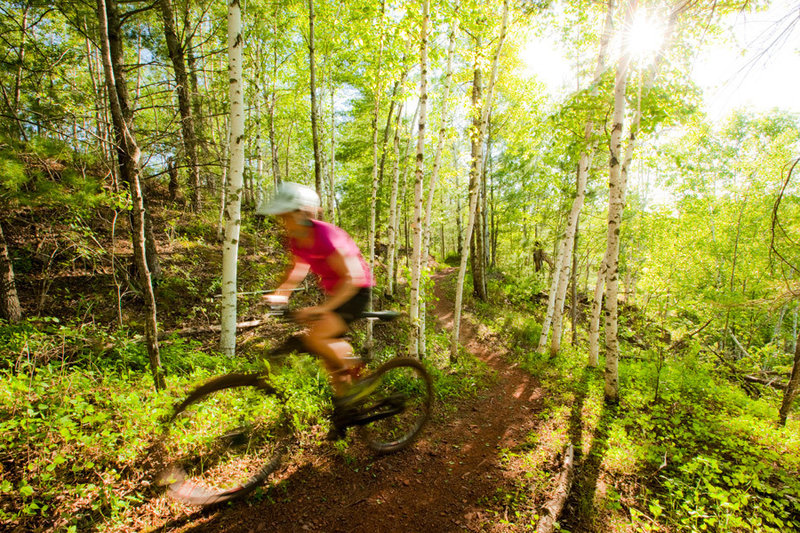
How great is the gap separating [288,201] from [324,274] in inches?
34.7

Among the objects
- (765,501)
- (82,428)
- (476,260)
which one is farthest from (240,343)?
(476,260)

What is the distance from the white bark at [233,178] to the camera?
5.89 meters

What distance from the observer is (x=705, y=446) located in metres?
5.12

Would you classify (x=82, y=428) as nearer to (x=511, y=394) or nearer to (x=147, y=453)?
(x=147, y=453)

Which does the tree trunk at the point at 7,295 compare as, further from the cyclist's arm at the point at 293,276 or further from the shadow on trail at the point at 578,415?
the shadow on trail at the point at 578,415

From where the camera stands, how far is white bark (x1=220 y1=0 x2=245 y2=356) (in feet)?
19.3

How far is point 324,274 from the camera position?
3.50 m

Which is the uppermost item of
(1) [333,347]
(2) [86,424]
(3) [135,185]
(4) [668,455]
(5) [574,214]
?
(5) [574,214]

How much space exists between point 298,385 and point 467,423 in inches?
131

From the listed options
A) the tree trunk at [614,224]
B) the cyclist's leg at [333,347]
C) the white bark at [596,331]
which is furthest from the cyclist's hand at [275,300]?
the white bark at [596,331]

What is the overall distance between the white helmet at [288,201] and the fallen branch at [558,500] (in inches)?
171

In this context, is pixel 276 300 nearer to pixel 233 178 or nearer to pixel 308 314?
pixel 308 314

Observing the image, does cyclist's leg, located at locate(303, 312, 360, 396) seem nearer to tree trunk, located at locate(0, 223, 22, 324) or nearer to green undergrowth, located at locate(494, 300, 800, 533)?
green undergrowth, located at locate(494, 300, 800, 533)

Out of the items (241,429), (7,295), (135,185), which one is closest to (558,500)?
(241,429)
